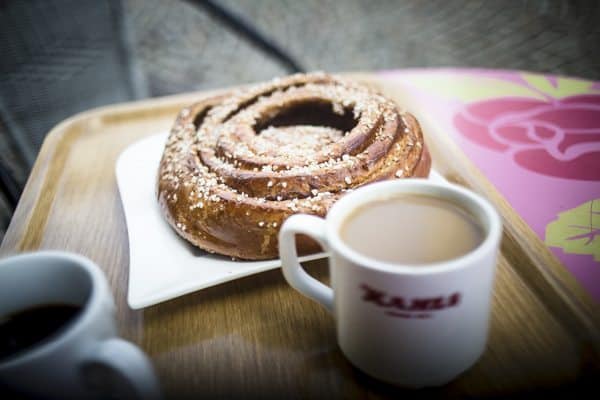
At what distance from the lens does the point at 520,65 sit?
1.74 m

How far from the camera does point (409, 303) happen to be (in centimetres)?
50

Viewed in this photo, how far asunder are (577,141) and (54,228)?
95 centimetres

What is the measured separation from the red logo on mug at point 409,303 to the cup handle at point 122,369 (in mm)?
210

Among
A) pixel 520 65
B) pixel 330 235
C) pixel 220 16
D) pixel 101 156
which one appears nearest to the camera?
pixel 330 235

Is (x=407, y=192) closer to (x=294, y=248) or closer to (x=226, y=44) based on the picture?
(x=294, y=248)

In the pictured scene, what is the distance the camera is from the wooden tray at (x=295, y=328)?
60cm

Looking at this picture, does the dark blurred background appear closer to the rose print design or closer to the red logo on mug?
the rose print design

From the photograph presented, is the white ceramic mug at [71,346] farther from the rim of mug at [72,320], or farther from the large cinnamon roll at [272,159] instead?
the large cinnamon roll at [272,159]

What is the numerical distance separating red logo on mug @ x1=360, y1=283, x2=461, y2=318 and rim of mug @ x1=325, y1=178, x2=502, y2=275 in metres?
0.03

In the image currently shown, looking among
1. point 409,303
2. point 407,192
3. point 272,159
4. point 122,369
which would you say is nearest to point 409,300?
point 409,303

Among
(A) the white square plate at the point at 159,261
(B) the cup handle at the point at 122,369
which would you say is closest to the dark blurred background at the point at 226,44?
(A) the white square plate at the point at 159,261

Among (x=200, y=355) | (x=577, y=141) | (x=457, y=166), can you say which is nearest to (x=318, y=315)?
(x=200, y=355)

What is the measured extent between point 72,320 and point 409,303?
31 centimetres

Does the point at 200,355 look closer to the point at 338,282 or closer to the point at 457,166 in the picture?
the point at 338,282
